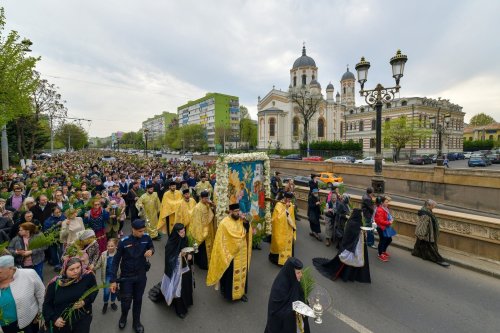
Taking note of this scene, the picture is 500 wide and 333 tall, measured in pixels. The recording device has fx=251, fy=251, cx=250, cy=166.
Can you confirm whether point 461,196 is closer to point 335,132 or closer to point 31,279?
point 31,279

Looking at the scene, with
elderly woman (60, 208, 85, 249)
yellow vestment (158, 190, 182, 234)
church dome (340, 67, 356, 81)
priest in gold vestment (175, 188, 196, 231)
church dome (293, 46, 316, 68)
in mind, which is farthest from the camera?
church dome (340, 67, 356, 81)

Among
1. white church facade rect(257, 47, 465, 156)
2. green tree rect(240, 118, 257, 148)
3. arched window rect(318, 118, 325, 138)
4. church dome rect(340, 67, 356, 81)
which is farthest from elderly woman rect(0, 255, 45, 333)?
church dome rect(340, 67, 356, 81)

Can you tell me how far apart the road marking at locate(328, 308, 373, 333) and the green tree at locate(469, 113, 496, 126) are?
12495 cm

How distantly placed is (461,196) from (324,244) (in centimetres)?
1240

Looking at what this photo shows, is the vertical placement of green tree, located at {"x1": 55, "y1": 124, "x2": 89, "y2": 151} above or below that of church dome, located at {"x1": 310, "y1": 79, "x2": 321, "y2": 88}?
below

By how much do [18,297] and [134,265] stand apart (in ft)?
4.40

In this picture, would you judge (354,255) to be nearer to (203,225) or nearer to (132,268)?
(203,225)

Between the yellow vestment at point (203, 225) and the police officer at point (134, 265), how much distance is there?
2.04 m

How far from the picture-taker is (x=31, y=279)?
123 inches

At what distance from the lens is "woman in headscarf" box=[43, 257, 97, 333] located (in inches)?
114

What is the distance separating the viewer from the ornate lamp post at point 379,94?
9.08 m

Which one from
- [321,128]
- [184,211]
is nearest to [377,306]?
[184,211]

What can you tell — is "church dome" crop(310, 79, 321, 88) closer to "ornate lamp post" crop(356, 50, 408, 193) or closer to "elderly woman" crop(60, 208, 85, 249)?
"ornate lamp post" crop(356, 50, 408, 193)

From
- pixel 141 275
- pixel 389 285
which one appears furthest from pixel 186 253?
pixel 389 285
